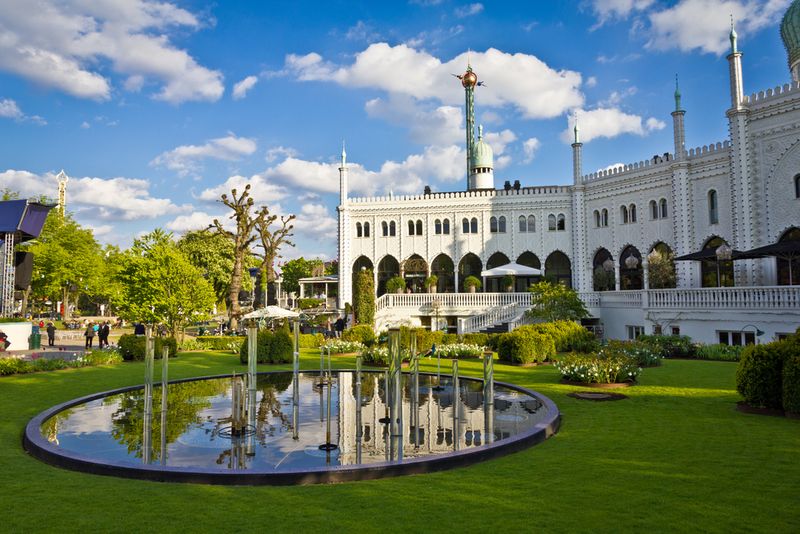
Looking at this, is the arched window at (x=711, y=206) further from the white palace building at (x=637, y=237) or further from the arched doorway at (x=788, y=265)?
the arched doorway at (x=788, y=265)

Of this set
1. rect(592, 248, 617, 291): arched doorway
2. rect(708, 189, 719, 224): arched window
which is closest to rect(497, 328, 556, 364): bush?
rect(708, 189, 719, 224): arched window

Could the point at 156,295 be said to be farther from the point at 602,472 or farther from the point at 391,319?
the point at 602,472

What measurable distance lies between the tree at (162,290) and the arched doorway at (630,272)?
28.1 metres

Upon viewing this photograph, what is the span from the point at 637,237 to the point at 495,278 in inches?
462

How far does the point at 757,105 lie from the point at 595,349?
18633 mm

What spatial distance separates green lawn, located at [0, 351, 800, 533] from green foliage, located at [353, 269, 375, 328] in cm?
2446

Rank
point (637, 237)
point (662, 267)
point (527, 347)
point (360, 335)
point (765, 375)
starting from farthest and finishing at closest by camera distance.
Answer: point (637, 237)
point (662, 267)
point (360, 335)
point (527, 347)
point (765, 375)

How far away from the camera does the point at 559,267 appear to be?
44688 mm

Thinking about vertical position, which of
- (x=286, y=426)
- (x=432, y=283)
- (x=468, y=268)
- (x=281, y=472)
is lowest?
(x=286, y=426)

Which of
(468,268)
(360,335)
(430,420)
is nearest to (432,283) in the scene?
(468,268)

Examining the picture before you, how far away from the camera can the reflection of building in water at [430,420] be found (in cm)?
905

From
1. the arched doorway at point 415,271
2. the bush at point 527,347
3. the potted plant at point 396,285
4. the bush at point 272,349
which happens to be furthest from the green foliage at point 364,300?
the bush at point 527,347

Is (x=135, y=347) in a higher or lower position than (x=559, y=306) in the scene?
lower

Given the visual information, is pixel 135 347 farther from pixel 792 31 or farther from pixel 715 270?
pixel 792 31
